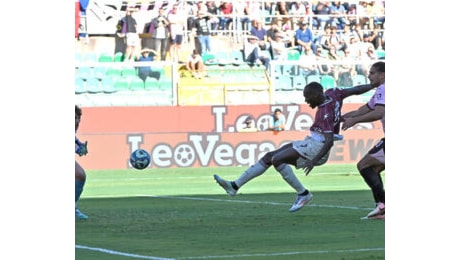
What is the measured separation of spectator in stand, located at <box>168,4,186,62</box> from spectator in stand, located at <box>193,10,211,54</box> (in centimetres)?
52

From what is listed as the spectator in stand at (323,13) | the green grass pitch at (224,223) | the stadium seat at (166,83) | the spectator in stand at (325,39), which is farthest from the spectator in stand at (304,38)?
the green grass pitch at (224,223)

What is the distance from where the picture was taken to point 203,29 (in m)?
31.4

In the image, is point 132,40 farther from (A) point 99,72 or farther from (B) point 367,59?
(B) point 367,59

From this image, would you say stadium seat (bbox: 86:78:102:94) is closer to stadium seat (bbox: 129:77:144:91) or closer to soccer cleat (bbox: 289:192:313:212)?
stadium seat (bbox: 129:77:144:91)

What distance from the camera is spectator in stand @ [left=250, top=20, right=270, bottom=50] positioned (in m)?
31.4

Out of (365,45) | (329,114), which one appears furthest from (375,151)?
(365,45)

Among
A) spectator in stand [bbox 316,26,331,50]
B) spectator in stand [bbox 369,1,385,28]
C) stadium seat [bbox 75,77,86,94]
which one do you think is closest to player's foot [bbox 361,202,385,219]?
stadium seat [bbox 75,77,86,94]

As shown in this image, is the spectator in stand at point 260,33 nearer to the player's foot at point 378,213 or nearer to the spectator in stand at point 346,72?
the spectator in stand at point 346,72

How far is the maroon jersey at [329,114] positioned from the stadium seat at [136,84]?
1638cm

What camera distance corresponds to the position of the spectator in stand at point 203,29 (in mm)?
31219
